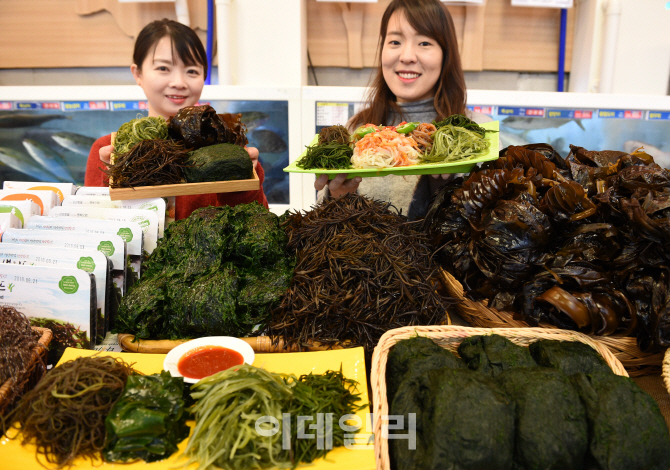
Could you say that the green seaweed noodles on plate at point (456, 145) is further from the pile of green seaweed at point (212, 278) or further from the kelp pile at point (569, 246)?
the pile of green seaweed at point (212, 278)

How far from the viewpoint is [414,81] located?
308 cm

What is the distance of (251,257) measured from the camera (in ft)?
6.48

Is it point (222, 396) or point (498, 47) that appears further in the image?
point (498, 47)

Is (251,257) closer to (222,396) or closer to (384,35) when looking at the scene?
(222,396)

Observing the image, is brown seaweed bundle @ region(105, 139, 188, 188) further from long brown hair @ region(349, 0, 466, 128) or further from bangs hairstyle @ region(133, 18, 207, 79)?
long brown hair @ region(349, 0, 466, 128)

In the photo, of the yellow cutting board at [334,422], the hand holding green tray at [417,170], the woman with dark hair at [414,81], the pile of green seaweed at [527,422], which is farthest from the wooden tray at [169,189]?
the pile of green seaweed at [527,422]

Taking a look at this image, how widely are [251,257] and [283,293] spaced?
0.25 meters

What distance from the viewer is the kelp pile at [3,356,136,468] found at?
125 centimetres

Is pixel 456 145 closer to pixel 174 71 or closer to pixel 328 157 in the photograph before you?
pixel 328 157

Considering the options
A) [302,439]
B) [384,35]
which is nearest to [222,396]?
[302,439]

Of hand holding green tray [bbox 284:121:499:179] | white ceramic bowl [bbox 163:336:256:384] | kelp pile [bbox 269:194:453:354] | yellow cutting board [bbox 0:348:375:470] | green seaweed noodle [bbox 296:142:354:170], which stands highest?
green seaweed noodle [bbox 296:142:354:170]

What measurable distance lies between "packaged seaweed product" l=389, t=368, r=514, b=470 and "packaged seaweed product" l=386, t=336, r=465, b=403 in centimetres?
11

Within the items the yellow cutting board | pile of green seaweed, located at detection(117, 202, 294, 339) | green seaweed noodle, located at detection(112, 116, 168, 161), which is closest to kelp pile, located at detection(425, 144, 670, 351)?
the yellow cutting board

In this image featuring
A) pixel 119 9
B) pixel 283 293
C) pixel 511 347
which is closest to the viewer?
pixel 511 347
